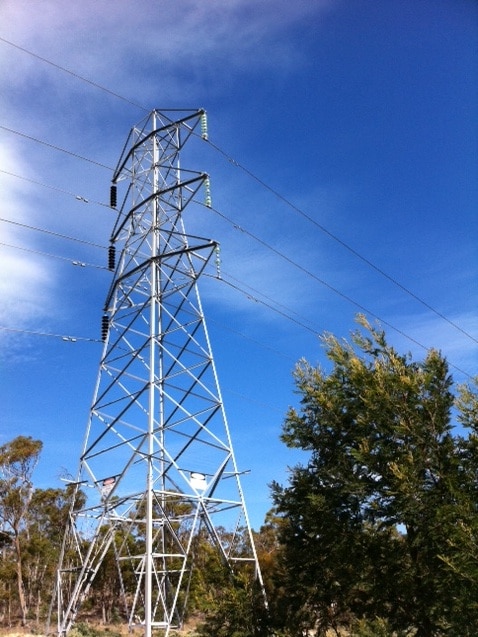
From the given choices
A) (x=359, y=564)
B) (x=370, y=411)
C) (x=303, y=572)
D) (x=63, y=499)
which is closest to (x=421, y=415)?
(x=370, y=411)

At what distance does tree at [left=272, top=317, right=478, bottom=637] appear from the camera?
10.7 meters

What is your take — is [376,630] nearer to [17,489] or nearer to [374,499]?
[374,499]

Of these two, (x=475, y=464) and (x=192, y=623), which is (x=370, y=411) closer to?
(x=475, y=464)

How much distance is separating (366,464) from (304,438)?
8.33ft

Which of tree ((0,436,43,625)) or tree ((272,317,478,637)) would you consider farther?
tree ((0,436,43,625))

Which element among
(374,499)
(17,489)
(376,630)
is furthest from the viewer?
(17,489)

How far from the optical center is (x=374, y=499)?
11.7 metres

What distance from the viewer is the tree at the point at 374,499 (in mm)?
10711

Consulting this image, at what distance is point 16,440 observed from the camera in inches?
1620

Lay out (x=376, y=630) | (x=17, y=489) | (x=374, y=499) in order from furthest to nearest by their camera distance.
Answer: (x=17, y=489) < (x=374, y=499) < (x=376, y=630)

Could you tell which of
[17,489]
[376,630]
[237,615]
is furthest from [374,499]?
[17,489]

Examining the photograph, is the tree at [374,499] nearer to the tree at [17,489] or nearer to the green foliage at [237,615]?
the green foliage at [237,615]

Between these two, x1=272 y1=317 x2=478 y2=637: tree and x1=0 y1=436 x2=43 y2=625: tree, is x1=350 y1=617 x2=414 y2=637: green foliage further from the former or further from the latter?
x1=0 y1=436 x2=43 y2=625: tree

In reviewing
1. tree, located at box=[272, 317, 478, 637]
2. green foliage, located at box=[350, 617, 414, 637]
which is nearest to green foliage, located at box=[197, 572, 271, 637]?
tree, located at box=[272, 317, 478, 637]
